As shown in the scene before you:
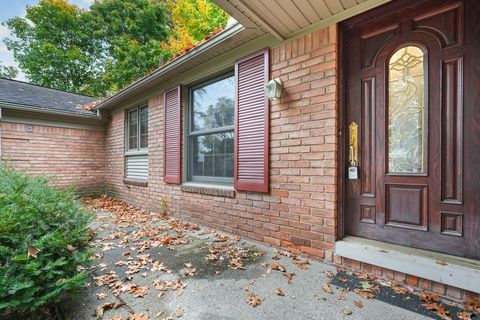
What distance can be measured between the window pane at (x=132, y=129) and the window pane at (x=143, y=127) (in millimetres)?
277

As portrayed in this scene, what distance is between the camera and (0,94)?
606cm

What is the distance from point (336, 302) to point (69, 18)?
1926cm

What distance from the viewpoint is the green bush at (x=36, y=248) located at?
1.46 m

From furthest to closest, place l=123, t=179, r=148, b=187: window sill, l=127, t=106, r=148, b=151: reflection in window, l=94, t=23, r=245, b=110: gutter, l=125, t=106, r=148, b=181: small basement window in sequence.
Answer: l=127, t=106, r=148, b=151: reflection in window → l=125, t=106, r=148, b=181: small basement window → l=123, t=179, r=148, b=187: window sill → l=94, t=23, r=245, b=110: gutter

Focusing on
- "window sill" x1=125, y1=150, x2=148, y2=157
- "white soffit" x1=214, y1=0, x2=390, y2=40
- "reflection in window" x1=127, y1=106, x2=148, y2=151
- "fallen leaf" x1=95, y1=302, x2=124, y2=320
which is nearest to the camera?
"fallen leaf" x1=95, y1=302, x2=124, y2=320

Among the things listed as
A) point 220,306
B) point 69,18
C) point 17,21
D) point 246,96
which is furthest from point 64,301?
point 17,21

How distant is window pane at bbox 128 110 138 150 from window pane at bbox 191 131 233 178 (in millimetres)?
2580

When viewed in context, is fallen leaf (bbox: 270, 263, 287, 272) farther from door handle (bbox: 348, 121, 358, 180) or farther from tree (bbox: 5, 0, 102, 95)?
tree (bbox: 5, 0, 102, 95)

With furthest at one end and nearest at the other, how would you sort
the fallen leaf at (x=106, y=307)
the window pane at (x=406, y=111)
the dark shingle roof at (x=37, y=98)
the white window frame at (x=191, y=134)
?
the dark shingle roof at (x=37, y=98) → the white window frame at (x=191, y=134) → the window pane at (x=406, y=111) → the fallen leaf at (x=106, y=307)

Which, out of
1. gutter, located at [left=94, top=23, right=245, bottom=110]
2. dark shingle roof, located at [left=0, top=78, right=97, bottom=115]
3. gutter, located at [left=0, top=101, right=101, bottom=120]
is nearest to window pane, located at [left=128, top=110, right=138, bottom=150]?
gutter, located at [left=94, top=23, right=245, bottom=110]

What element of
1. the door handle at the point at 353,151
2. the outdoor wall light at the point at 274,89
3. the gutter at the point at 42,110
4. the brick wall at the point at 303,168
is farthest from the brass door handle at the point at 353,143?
the gutter at the point at 42,110

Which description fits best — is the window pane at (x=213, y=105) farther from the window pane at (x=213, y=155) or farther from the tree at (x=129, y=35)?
the tree at (x=129, y=35)

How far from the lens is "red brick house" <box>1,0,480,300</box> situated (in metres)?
1.93

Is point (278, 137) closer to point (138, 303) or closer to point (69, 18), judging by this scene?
point (138, 303)
